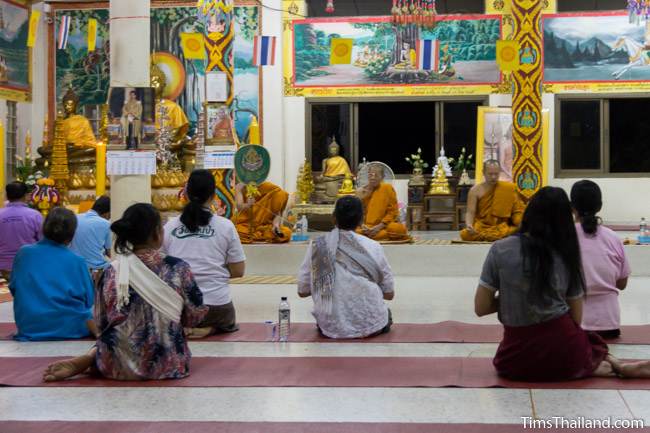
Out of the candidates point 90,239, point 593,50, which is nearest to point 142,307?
point 90,239

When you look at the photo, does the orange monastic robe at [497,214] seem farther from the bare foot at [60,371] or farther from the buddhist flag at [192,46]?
the bare foot at [60,371]

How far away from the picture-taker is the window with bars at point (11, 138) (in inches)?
671

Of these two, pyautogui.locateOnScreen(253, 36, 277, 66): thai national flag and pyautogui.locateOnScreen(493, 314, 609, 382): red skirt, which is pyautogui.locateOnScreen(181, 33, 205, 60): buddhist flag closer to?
pyautogui.locateOnScreen(253, 36, 277, 66): thai national flag

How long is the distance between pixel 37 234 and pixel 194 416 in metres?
5.45

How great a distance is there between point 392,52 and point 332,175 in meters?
2.45

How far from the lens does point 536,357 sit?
14.8 ft

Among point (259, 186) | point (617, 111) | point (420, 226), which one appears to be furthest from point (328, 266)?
point (617, 111)

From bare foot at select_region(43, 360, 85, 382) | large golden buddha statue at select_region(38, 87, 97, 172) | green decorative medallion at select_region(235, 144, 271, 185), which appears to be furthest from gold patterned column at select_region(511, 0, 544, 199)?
large golden buddha statue at select_region(38, 87, 97, 172)

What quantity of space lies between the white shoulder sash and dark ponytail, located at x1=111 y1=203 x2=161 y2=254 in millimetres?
71

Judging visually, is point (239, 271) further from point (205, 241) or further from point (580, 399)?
point (580, 399)

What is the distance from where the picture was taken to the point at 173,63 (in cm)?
1738

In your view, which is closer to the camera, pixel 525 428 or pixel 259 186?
pixel 525 428

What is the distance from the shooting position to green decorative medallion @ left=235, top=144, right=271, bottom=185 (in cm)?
1093

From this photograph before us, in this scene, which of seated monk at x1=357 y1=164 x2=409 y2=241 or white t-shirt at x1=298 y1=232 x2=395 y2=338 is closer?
white t-shirt at x1=298 y1=232 x2=395 y2=338
